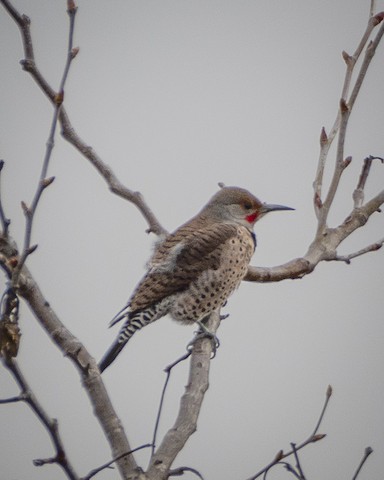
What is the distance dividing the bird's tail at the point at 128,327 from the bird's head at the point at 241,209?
3.73 ft

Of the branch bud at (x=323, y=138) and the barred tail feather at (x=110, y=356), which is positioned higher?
Result: the branch bud at (x=323, y=138)

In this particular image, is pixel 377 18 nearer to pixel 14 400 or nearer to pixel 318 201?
pixel 318 201

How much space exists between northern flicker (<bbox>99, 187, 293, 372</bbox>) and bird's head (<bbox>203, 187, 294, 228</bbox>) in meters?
0.28

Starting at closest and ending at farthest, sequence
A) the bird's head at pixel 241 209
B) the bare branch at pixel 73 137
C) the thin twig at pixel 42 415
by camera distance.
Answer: the thin twig at pixel 42 415 → the bare branch at pixel 73 137 → the bird's head at pixel 241 209

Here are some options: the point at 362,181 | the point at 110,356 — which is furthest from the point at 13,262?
the point at 362,181

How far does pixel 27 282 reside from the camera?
2250 mm

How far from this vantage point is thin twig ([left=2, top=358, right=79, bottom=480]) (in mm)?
1715

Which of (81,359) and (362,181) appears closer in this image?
(81,359)

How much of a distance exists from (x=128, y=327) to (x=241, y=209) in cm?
161

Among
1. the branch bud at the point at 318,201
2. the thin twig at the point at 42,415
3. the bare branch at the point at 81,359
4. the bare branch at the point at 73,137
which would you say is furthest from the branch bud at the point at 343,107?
the thin twig at the point at 42,415

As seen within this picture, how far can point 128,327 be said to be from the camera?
14.3 ft

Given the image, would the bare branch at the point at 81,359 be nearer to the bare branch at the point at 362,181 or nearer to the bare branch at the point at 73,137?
the bare branch at the point at 73,137

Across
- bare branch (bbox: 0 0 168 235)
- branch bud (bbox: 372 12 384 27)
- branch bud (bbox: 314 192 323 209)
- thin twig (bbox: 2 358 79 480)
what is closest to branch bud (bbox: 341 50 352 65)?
branch bud (bbox: 372 12 384 27)

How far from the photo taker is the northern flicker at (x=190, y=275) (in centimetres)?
462
